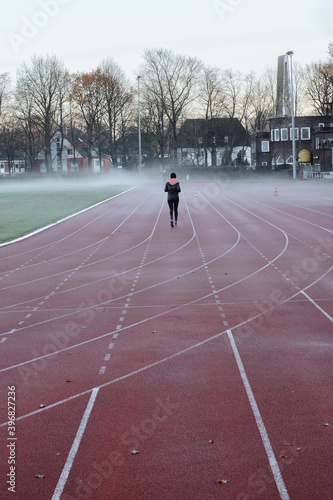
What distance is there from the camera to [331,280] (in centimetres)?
1228

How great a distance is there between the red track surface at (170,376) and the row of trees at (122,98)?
217 ft

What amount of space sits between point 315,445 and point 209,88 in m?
84.0

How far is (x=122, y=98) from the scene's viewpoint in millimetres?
84125

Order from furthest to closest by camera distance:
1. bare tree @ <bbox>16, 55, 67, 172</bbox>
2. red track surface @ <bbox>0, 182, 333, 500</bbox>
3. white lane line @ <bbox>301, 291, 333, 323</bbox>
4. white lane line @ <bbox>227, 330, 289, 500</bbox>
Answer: bare tree @ <bbox>16, 55, 67, 172</bbox>
white lane line @ <bbox>301, 291, 333, 323</bbox>
red track surface @ <bbox>0, 182, 333, 500</bbox>
white lane line @ <bbox>227, 330, 289, 500</bbox>

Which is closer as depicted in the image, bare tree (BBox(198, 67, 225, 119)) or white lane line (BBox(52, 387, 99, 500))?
white lane line (BBox(52, 387, 99, 500))

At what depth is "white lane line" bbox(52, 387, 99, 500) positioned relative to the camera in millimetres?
4455

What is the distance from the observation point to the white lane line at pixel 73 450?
445 cm

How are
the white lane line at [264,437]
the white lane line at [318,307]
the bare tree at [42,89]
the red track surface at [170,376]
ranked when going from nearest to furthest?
the white lane line at [264,437], the red track surface at [170,376], the white lane line at [318,307], the bare tree at [42,89]

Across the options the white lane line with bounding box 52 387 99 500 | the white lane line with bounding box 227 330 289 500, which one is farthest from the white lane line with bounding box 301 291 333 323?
the white lane line with bounding box 52 387 99 500

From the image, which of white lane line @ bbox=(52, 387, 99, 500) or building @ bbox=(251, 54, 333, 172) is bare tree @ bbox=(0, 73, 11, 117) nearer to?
building @ bbox=(251, 54, 333, 172)

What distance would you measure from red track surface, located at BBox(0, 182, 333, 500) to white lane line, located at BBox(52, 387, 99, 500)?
0.01 m

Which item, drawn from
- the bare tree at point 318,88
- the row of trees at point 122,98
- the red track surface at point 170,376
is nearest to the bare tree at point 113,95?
the row of trees at point 122,98

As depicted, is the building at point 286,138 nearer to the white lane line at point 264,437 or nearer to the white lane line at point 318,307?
the white lane line at point 318,307

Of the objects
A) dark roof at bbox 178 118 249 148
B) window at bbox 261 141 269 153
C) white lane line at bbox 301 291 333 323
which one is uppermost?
dark roof at bbox 178 118 249 148
